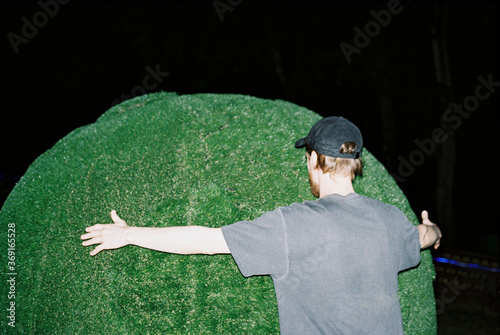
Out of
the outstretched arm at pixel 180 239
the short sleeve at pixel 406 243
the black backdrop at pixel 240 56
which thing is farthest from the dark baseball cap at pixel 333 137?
the black backdrop at pixel 240 56

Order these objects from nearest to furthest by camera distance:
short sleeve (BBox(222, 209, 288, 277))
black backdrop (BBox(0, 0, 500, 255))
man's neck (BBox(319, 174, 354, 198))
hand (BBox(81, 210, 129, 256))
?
short sleeve (BBox(222, 209, 288, 277)) → hand (BBox(81, 210, 129, 256)) → man's neck (BBox(319, 174, 354, 198)) → black backdrop (BBox(0, 0, 500, 255))

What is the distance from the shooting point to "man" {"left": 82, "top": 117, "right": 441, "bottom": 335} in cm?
161

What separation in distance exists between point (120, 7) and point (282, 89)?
4353mm

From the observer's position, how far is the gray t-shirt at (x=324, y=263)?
63.5 inches

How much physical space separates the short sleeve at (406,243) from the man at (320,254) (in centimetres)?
4

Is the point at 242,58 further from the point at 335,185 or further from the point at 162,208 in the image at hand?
the point at 335,185

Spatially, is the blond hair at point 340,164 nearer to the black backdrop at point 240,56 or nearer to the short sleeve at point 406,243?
the short sleeve at point 406,243

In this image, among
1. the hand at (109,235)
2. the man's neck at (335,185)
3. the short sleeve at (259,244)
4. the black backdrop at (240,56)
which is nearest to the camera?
the short sleeve at (259,244)

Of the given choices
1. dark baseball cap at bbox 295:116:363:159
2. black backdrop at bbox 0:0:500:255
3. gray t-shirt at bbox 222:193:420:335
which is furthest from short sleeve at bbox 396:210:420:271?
black backdrop at bbox 0:0:500:255

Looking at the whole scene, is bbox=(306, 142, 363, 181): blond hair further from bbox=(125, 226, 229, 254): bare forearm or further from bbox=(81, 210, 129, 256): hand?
bbox=(81, 210, 129, 256): hand

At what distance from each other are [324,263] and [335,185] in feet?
1.49

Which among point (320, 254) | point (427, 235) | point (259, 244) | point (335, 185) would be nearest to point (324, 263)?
point (320, 254)

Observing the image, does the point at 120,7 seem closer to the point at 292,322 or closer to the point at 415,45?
the point at 415,45

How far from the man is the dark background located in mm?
6166
